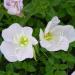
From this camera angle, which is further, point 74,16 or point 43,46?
point 74,16

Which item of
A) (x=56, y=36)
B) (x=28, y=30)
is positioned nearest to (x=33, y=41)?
(x=28, y=30)

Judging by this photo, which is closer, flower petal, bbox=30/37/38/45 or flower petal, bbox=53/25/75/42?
flower petal, bbox=30/37/38/45

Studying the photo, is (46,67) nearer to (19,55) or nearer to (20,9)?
(19,55)

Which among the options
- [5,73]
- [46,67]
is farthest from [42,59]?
[5,73]

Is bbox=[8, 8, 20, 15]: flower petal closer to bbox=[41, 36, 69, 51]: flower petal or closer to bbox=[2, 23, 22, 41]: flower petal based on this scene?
bbox=[2, 23, 22, 41]: flower petal

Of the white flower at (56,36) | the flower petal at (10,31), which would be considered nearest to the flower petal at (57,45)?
the white flower at (56,36)

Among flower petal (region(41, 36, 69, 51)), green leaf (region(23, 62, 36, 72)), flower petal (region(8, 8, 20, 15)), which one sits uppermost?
flower petal (region(8, 8, 20, 15))

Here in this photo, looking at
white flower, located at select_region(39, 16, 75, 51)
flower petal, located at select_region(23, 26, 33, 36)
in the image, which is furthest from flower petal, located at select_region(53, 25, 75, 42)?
flower petal, located at select_region(23, 26, 33, 36)
